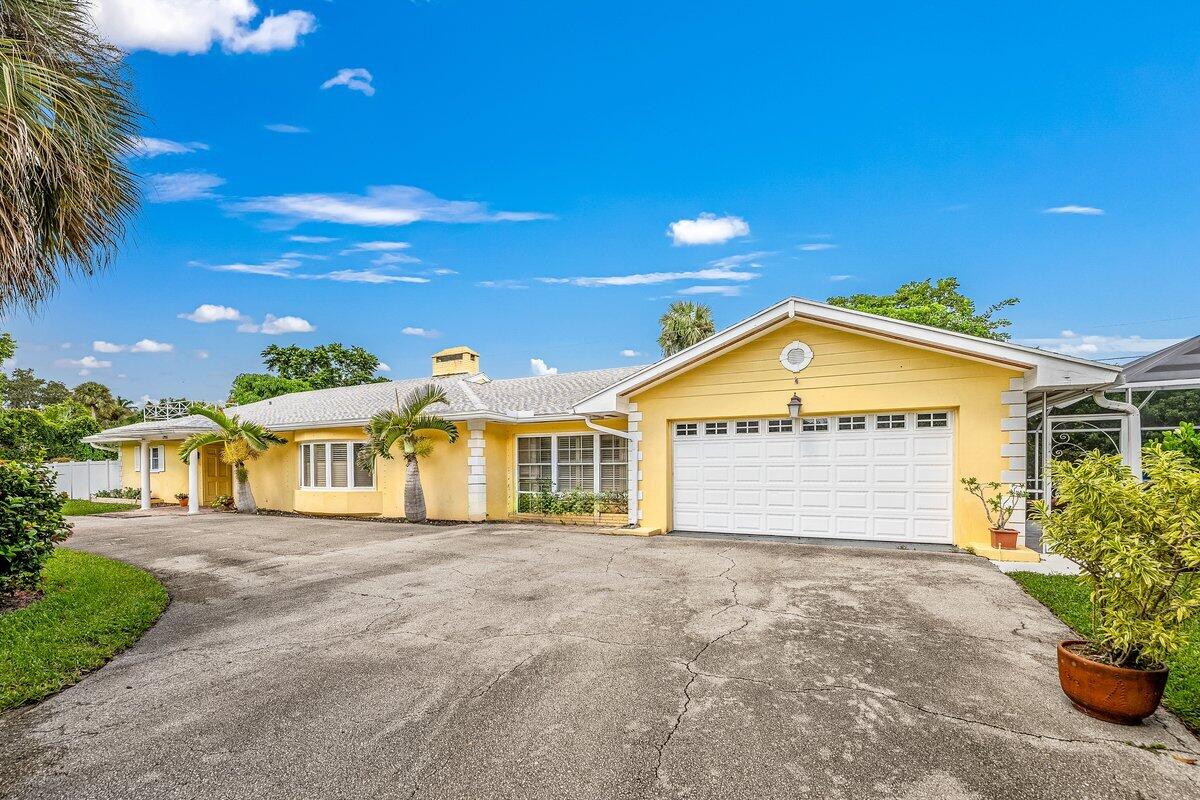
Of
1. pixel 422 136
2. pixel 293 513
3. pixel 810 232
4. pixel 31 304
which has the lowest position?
pixel 293 513

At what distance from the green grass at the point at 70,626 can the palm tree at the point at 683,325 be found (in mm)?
22010

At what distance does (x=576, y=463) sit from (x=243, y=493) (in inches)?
428

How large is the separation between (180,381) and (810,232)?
37374mm

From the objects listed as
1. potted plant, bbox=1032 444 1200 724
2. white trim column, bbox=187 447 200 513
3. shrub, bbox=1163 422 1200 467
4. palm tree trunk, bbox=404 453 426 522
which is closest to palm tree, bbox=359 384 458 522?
palm tree trunk, bbox=404 453 426 522

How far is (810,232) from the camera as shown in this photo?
19.2 meters

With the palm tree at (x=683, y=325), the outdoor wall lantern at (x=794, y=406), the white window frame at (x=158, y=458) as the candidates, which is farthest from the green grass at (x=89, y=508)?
the palm tree at (x=683, y=325)

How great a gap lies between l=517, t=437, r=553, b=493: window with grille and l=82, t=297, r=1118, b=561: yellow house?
1.5 inches

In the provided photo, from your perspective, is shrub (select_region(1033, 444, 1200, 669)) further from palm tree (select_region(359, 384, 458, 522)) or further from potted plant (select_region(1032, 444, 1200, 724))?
palm tree (select_region(359, 384, 458, 522))

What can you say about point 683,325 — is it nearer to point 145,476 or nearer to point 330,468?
point 330,468

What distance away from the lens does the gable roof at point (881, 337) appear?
818 centimetres

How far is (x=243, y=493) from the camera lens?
54.7 feet

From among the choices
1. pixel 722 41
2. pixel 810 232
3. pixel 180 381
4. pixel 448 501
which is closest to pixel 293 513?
pixel 448 501

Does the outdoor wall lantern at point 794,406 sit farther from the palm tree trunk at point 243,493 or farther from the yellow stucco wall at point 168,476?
the yellow stucco wall at point 168,476

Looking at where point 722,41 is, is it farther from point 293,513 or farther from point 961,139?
point 293,513
